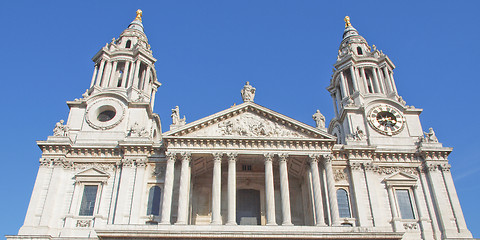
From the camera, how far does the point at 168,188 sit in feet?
91.7

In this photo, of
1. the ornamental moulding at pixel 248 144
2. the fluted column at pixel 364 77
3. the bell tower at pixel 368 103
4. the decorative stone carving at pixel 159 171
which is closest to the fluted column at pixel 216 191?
the ornamental moulding at pixel 248 144

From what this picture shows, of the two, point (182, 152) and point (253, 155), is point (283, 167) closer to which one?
point (253, 155)

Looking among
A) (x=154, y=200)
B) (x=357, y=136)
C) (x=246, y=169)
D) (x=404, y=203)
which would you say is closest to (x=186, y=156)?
(x=154, y=200)

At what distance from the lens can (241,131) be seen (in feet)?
99.3

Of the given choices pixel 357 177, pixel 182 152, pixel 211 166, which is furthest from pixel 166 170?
pixel 357 177

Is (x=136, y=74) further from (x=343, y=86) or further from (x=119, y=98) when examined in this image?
(x=343, y=86)

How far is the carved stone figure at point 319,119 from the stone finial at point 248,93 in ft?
16.9

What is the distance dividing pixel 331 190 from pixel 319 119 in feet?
20.4

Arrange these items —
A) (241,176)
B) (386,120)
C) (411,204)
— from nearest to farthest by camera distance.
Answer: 1. (411,204)
2. (241,176)
3. (386,120)

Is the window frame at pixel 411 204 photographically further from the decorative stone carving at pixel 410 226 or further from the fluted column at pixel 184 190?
the fluted column at pixel 184 190

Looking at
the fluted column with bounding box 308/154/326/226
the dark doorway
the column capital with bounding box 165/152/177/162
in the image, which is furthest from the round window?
the fluted column with bounding box 308/154/326/226

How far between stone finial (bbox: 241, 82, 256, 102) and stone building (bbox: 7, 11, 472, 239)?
12cm

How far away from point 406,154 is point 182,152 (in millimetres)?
17155

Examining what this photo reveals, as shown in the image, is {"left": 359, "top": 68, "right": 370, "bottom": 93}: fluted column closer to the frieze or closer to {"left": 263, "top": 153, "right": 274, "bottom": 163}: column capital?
{"left": 263, "top": 153, "right": 274, "bottom": 163}: column capital
